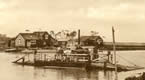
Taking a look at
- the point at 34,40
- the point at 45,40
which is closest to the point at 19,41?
the point at 34,40

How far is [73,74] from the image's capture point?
33.4 meters

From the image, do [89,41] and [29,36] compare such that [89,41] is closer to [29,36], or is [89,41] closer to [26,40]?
[29,36]

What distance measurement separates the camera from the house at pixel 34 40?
7431cm

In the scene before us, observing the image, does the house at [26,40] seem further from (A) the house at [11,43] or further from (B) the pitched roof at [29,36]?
(A) the house at [11,43]

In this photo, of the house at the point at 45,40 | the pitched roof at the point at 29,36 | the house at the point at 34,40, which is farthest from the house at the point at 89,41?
the pitched roof at the point at 29,36

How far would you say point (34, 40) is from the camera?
2960 inches

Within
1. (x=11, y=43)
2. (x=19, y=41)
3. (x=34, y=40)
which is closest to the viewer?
(x=34, y=40)

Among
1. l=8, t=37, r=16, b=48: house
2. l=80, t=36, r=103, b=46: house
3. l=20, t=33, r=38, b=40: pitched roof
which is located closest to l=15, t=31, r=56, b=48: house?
l=20, t=33, r=38, b=40: pitched roof

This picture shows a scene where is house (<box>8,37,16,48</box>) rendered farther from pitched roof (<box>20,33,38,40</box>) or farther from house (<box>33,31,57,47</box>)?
house (<box>33,31,57,47</box>)

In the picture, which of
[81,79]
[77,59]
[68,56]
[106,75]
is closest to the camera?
[81,79]

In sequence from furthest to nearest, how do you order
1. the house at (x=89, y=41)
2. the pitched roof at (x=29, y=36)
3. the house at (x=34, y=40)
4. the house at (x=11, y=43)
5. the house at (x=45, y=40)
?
1. the house at (x=11, y=43)
2. the house at (x=89, y=41)
3. the house at (x=45, y=40)
4. the house at (x=34, y=40)
5. the pitched roof at (x=29, y=36)

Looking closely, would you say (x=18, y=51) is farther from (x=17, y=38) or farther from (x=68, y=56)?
(x=68, y=56)

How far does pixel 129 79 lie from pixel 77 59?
1895 cm

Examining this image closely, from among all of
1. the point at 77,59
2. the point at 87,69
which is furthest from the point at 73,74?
the point at 77,59
